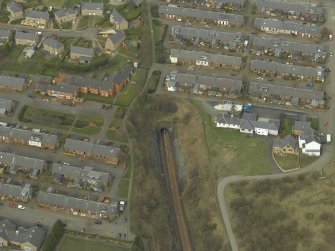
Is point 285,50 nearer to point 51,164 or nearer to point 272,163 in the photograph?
point 272,163

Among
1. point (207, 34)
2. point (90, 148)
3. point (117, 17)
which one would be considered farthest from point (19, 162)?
point (207, 34)

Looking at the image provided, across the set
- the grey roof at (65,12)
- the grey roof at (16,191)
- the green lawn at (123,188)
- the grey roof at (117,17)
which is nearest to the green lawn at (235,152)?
the green lawn at (123,188)

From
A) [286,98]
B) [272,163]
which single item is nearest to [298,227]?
[272,163]

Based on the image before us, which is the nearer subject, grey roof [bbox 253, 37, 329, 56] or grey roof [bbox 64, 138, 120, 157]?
grey roof [bbox 64, 138, 120, 157]

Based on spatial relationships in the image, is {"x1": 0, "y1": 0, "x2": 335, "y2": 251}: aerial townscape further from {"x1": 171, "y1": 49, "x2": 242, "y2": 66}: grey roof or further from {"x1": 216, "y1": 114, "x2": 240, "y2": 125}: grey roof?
{"x1": 171, "y1": 49, "x2": 242, "y2": 66}: grey roof

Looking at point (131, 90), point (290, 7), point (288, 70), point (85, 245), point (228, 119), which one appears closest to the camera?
A: point (85, 245)

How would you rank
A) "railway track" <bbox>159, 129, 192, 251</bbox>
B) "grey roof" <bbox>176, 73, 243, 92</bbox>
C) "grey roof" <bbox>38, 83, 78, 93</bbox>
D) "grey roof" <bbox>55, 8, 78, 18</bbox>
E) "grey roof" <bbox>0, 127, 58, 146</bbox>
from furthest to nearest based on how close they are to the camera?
"grey roof" <bbox>55, 8, 78, 18</bbox> < "grey roof" <bbox>176, 73, 243, 92</bbox> < "grey roof" <bbox>38, 83, 78, 93</bbox> < "grey roof" <bbox>0, 127, 58, 146</bbox> < "railway track" <bbox>159, 129, 192, 251</bbox>

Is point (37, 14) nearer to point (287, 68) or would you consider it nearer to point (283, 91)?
point (287, 68)

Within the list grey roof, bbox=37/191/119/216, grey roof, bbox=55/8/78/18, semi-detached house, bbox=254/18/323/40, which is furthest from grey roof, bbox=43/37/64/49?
semi-detached house, bbox=254/18/323/40
